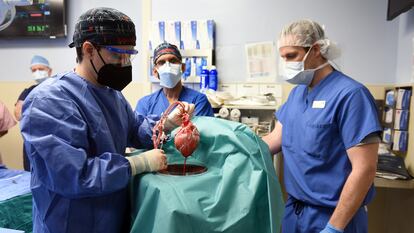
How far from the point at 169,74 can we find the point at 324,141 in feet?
3.09

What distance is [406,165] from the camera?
2.01 metres

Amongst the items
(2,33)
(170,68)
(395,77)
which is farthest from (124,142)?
(2,33)

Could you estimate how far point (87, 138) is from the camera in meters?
0.81

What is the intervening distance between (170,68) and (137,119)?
70cm

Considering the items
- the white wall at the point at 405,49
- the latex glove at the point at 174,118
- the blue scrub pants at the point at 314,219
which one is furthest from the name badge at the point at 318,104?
the white wall at the point at 405,49

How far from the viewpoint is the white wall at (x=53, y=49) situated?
109 inches

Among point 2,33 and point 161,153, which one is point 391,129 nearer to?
point 161,153

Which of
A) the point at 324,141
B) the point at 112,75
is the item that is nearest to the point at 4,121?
the point at 112,75

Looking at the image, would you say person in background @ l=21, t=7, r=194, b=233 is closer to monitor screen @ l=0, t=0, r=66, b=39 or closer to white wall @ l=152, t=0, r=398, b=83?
white wall @ l=152, t=0, r=398, b=83

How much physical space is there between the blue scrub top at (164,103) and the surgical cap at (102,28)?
0.89m

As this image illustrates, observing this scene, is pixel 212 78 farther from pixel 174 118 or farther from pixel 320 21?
pixel 174 118

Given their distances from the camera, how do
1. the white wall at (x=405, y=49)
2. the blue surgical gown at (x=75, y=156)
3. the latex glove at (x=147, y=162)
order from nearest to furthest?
1. the blue surgical gown at (x=75, y=156)
2. the latex glove at (x=147, y=162)
3. the white wall at (x=405, y=49)

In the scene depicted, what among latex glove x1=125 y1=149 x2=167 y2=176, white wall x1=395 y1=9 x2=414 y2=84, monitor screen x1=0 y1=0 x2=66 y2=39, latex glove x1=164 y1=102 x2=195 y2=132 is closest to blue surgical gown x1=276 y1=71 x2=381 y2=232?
latex glove x1=164 y1=102 x2=195 y2=132

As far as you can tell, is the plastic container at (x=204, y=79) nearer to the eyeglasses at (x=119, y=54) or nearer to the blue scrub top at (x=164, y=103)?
the blue scrub top at (x=164, y=103)
